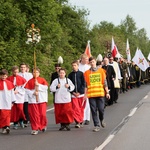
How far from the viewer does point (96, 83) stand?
13633mm

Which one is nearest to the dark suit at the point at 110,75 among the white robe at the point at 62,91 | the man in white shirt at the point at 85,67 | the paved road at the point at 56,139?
the man in white shirt at the point at 85,67

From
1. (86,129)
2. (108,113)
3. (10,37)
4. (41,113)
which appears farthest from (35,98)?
(10,37)

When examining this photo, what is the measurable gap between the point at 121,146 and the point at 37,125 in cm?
300

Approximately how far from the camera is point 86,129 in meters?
13.8

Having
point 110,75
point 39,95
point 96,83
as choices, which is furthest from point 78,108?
point 110,75

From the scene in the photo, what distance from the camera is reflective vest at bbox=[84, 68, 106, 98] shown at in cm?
1355

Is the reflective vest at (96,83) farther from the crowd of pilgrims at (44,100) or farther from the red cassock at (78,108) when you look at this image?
the red cassock at (78,108)

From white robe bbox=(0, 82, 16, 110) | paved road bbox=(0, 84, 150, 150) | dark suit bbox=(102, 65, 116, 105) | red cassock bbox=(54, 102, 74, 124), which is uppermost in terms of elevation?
Result: dark suit bbox=(102, 65, 116, 105)

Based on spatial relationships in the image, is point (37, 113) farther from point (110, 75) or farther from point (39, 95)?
point (110, 75)

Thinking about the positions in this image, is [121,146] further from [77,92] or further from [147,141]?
[77,92]

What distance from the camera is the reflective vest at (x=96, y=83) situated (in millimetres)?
13547

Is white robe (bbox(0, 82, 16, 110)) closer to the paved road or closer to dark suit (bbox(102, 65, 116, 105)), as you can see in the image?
the paved road

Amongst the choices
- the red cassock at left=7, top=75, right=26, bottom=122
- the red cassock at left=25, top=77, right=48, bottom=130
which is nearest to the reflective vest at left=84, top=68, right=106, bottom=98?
the red cassock at left=25, top=77, right=48, bottom=130

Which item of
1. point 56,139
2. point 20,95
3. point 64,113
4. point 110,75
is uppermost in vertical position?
point 110,75
